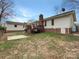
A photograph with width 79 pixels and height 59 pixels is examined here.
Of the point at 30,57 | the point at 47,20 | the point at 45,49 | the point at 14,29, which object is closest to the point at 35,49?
the point at 45,49

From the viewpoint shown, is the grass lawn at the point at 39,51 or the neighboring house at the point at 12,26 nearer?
the grass lawn at the point at 39,51

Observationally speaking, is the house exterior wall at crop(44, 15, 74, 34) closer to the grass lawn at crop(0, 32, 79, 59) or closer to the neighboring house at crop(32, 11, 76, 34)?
the neighboring house at crop(32, 11, 76, 34)

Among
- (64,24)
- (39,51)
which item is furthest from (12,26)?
(39,51)

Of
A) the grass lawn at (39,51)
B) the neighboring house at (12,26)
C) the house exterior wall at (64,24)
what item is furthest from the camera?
the neighboring house at (12,26)

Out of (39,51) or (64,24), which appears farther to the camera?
(64,24)

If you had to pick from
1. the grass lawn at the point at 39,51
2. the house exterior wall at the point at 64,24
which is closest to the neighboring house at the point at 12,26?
the house exterior wall at the point at 64,24

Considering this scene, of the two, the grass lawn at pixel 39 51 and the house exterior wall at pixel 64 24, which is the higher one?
the house exterior wall at pixel 64 24

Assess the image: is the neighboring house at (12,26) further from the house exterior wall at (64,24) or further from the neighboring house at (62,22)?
the house exterior wall at (64,24)

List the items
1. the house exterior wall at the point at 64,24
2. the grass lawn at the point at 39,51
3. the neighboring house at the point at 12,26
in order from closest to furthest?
1. the grass lawn at the point at 39,51
2. the house exterior wall at the point at 64,24
3. the neighboring house at the point at 12,26

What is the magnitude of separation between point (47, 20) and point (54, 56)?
752 inches

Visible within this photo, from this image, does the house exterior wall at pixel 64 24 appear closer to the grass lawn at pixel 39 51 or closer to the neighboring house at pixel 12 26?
the grass lawn at pixel 39 51

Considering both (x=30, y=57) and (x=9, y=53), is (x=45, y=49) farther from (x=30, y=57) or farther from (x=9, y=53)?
(x=9, y=53)

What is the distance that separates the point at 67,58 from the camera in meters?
8.48

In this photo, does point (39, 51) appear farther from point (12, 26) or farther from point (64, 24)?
point (12, 26)
